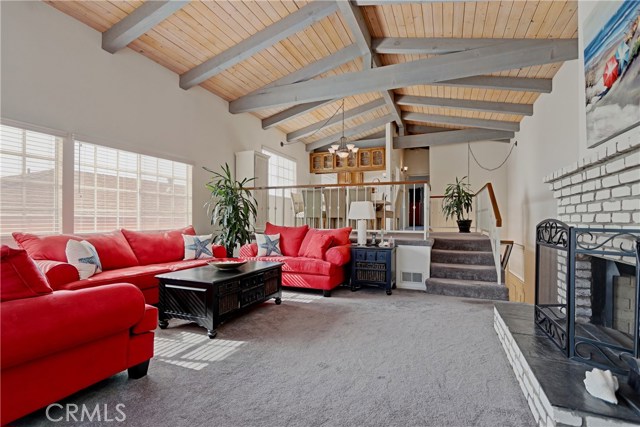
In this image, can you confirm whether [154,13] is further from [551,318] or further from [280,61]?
[551,318]

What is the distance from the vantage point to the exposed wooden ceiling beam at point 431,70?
3.91 meters

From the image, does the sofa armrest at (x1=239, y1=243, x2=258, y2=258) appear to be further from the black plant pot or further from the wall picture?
the black plant pot

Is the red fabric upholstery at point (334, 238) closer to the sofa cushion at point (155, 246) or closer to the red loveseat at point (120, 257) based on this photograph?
the red loveseat at point (120, 257)

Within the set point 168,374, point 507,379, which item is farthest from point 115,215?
point 507,379

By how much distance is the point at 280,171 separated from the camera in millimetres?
8547

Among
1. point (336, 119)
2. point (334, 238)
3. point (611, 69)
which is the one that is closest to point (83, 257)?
point (334, 238)

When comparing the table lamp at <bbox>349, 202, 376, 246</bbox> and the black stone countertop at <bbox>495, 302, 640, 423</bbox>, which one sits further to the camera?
the table lamp at <bbox>349, 202, 376, 246</bbox>

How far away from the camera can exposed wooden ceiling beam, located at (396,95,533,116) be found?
604 centimetres

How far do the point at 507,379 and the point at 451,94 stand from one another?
5803 millimetres

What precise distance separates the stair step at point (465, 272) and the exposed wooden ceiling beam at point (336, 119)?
14.8ft

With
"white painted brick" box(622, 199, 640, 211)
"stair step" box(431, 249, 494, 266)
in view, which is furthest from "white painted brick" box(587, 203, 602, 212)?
"stair step" box(431, 249, 494, 266)

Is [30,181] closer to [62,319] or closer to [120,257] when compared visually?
[120,257]

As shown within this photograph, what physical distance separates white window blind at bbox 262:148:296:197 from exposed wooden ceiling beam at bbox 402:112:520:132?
3412mm

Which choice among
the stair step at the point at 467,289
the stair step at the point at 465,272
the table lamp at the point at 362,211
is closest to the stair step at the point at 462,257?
the stair step at the point at 465,272
